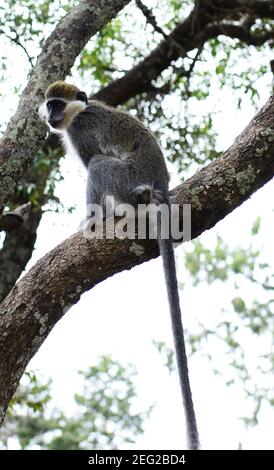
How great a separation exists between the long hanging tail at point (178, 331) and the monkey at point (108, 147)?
0.37 metres

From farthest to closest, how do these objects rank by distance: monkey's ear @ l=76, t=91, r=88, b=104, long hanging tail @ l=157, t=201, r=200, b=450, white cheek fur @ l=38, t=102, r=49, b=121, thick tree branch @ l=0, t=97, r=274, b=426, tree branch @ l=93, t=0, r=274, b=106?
tree branch @ l=93, t=0, r=274, b=106 < monkey's ear @ l=76, t=91, r=88, b=104 < white cheek fur @ l=38, t=102, r=49, b=121 < thick tree branch @ l=0, t=97, r=274, b=426 < long hanging tail @ l=157, t=201, r=200, b=450

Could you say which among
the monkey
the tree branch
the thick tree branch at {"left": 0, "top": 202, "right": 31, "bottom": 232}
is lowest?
the thick tree branch at {"left": 0, "top": 202, "right": 31, "bottom": 232}

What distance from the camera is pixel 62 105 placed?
6.09 metres

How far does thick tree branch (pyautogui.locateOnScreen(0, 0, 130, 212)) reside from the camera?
15.4 ft

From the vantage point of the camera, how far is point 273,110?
443cm

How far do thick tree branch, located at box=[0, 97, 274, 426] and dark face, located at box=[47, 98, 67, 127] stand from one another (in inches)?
78.0

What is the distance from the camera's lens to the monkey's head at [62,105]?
6023 millimetres

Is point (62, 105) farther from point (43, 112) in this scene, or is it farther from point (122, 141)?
point (122, 141)
